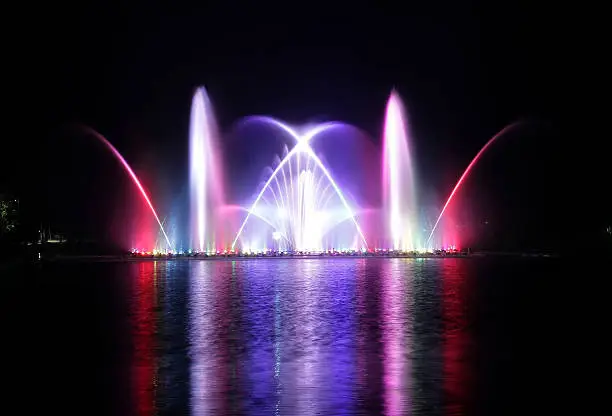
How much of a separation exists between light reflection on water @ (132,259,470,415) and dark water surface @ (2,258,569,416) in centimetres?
4

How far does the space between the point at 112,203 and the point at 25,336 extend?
80.8m

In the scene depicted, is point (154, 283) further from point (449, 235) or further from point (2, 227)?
point (449, 235)

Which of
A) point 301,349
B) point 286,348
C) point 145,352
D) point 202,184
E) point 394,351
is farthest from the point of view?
point 202,184

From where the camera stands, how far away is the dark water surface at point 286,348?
1250cm

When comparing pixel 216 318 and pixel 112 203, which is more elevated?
pixel 112 203

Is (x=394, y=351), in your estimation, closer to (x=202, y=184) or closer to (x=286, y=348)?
(x=286, y=348)

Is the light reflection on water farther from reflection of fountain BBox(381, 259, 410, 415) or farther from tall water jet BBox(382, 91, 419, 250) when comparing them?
tall water jet BBox(382, 91, 419, 250)

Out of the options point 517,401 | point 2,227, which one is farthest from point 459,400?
point 2,227

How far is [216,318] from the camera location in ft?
A: 75.5

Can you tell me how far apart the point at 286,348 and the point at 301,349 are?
387 millimetres

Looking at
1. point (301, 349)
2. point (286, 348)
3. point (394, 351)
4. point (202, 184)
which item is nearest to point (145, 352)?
point (286, 348)

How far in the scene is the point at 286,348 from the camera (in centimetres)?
1764

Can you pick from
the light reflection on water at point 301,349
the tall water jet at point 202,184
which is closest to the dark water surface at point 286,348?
the light reflection on water at point 301,349

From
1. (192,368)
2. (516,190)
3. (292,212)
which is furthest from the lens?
(516,190)
